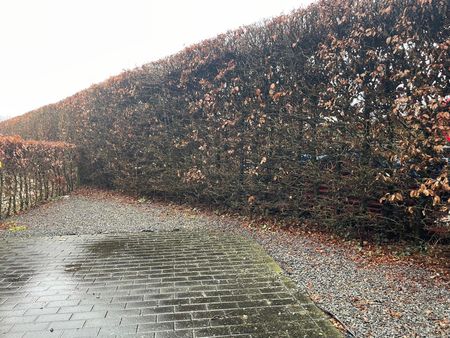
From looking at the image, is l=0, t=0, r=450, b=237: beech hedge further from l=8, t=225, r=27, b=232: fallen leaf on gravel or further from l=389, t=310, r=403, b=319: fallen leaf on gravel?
l=8, t=225, r=27, b=232: fallen leaf on gravel

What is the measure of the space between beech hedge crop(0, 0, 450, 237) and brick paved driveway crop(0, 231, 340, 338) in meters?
1.66

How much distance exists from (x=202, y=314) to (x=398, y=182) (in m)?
3.04

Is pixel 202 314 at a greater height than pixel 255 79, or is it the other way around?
pixel 255 79

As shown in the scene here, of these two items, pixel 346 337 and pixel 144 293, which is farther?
pixel 144 293

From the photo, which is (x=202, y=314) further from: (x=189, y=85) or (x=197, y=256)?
(x=189, y=85)

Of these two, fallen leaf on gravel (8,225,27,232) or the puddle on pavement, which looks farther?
fallen leaf on gravel (8,225,27,232)

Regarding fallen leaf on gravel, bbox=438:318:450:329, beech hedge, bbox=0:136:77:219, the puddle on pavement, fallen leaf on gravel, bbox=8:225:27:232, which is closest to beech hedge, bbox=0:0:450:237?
fallen leaf on gravel, bbox=438:318:450:329

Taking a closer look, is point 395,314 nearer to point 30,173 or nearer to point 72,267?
point 72,267

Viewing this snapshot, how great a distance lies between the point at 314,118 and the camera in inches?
207

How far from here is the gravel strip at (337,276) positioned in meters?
2.75

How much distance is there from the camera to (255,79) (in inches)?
244

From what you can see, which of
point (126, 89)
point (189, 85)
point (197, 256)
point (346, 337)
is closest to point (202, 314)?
point (346, 337)

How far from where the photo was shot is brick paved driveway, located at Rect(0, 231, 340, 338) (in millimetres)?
2732

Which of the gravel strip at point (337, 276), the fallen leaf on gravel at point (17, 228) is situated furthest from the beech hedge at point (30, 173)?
the fallen leaf on gravel at point (17, 228)
